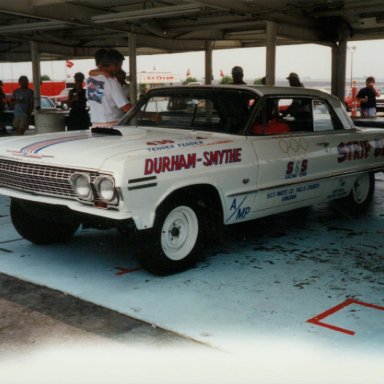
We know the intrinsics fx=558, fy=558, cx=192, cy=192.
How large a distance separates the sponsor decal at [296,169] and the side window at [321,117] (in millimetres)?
536

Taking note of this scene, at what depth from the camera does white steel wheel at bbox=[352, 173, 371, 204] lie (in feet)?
21.9

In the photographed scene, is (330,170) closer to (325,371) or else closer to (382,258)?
(382,258)

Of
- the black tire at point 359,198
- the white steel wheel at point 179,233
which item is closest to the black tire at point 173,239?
the white steel wheel at point 179,233

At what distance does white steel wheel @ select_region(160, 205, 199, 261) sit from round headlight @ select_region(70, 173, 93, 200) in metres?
0.63

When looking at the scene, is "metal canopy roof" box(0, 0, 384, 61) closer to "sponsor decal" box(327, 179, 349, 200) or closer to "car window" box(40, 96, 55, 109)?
"car window" box(40, 96, 55, 109)

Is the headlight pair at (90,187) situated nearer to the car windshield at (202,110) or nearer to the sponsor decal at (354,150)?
the car windshield at (202,110)

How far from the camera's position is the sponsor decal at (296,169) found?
206 inches

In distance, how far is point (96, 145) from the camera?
4375 mm

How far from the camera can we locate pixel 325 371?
9.83 ft

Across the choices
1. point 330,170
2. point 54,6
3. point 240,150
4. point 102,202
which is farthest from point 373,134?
point 54,6

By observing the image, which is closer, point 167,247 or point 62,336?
point 62,336

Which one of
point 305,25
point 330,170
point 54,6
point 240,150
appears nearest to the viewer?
point 240,150

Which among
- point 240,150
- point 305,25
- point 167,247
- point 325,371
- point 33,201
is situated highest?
point 305,25

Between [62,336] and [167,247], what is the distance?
123 centimetres
